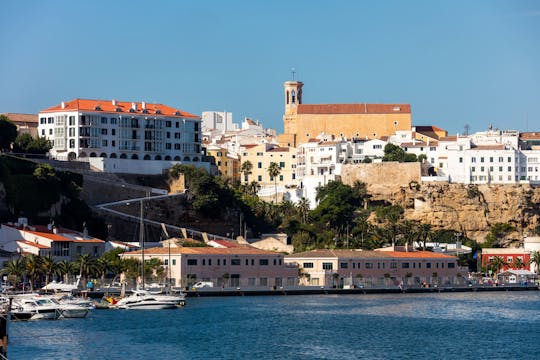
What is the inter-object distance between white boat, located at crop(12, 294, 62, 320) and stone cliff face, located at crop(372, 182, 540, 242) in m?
59.0

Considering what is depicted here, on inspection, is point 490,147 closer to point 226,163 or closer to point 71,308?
point 226,163

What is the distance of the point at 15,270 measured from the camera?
87.1 metres

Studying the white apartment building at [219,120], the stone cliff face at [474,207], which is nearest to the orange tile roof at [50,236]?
the stone cliff face at [474,207]

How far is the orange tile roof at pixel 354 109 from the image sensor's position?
500 feet

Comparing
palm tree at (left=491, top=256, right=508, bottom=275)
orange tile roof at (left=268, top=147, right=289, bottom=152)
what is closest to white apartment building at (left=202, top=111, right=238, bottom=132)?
orange tile roof at (left=268, top=147, right=289, bottom=152)

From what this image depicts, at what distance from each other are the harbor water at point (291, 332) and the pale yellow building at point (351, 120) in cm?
5972

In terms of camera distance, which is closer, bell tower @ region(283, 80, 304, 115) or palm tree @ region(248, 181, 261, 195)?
palm tree @ region(248, 181, 261, 195)

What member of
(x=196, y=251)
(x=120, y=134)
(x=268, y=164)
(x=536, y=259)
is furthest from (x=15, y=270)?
(x=268, y=164)

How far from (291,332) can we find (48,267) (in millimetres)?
24594

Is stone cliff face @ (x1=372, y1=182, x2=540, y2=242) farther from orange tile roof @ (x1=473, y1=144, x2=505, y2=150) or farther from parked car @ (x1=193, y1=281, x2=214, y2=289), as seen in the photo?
parked car @ (x1=193, y1=281, x2=214, y2=289)

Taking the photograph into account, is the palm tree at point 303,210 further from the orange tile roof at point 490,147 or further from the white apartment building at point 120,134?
the orange tile roof at point 490,147

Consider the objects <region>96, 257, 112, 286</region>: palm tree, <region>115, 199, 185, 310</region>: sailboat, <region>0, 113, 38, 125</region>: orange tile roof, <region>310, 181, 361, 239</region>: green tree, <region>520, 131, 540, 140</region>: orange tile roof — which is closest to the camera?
<region>115, 199, 185, 310</region>: sailboat

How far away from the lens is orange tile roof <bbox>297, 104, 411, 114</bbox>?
152250mm

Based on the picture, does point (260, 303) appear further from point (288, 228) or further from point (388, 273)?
point (288, 228)
